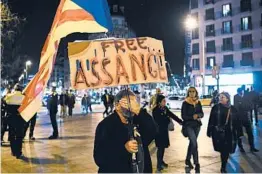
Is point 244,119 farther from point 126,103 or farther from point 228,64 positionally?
point 228,64

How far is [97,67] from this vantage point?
4.36 meters

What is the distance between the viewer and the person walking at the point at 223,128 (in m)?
6.96

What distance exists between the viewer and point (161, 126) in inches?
289

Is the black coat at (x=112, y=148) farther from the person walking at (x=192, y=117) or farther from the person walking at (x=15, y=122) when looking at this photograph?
the person walking at (x=15, y=122)

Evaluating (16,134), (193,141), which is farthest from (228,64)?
(193,141)

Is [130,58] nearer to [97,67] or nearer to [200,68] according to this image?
[97,67]

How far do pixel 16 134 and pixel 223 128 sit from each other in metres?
5.23

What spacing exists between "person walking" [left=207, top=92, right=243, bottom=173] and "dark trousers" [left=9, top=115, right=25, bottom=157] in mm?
4821

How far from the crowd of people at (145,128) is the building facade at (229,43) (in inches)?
1428

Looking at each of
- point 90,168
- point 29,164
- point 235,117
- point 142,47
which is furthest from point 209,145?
point 142,47

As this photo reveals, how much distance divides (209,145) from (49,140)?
208 inches

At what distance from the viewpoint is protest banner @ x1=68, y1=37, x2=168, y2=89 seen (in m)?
4.28

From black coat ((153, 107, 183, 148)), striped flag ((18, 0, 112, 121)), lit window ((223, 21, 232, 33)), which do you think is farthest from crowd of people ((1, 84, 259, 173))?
lit window ((223, 21, 232, 33))

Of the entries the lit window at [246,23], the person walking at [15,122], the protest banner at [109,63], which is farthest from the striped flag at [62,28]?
the lit window at [246,23]
